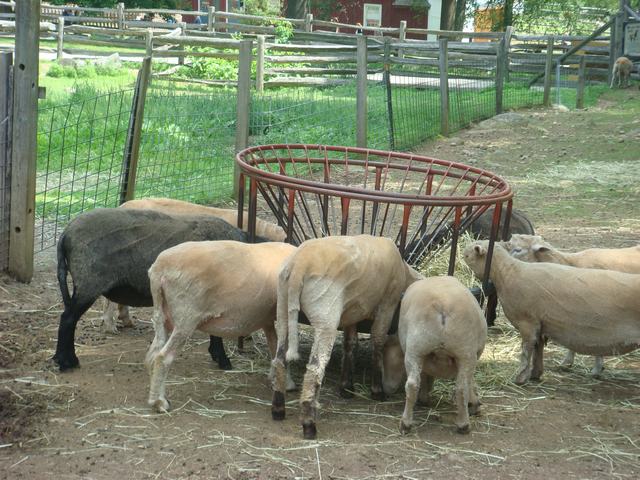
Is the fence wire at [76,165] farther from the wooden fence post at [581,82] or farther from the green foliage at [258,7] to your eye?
the green foliage at [258,7]

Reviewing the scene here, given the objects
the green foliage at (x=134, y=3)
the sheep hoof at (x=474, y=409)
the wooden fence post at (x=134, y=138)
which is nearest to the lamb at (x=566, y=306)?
the sheep hoof at (x=474, y=409)

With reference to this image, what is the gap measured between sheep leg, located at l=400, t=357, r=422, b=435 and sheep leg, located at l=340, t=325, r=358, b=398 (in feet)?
2.00

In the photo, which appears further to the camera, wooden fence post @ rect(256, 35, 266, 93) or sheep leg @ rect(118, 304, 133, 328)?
wooden fence post @ rect(256, 35, 266, 93)

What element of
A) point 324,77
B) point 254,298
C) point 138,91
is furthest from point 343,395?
point 324,77

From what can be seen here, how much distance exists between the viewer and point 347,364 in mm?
5125

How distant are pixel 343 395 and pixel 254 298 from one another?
800 mm

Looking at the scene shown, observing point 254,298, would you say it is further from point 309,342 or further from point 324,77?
point 324,77

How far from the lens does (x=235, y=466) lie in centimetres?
403

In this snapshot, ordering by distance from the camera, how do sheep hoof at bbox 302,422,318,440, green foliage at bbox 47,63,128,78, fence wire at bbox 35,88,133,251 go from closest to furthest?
1. sheep hoof at bbox 302,422,318,440
2. fence wire at bbox 35,88,133,251
3. green foliage at bbox 47,63,128,78

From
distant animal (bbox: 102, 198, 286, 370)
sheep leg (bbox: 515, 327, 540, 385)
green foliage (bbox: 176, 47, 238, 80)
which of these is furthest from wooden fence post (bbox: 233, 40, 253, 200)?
green foliage (bbox: 176, 47, 238, 80)

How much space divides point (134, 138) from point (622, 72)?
1847 centimetres

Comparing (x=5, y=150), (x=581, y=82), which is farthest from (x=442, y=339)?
(x=581, y=82)

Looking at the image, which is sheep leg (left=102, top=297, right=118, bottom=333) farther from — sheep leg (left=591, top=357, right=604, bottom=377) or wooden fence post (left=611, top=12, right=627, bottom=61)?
wooden fence post (left=611, top=12, right=627, bottom=61)

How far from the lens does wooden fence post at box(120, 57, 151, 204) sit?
8.26m
